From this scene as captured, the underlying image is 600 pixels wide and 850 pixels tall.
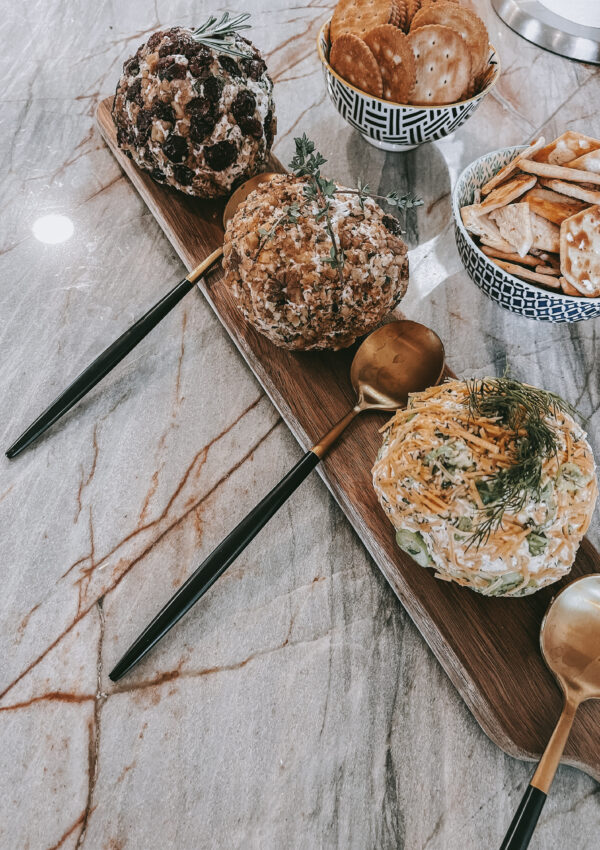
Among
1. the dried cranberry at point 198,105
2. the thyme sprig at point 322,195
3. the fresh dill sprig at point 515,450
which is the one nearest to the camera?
the fresh dill sprig at point 515,450

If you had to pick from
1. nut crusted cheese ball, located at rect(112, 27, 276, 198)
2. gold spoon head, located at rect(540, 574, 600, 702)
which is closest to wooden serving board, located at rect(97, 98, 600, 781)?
gold spoon head, located at rect(540, 574, 600, 702)

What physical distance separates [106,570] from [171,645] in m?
0.11

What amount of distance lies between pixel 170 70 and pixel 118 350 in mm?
346

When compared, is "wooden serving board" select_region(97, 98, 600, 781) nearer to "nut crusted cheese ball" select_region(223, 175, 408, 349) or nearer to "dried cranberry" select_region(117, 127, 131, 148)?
"nut crusted cheese ball" select_region(223, 175, 408, 349)

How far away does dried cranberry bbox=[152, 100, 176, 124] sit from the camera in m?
0.80

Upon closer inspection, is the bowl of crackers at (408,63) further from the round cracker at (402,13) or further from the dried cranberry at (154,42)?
the dried cranberry at (154,42)

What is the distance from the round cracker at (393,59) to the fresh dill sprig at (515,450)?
489 mm

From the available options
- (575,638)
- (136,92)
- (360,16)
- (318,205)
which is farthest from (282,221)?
(575,638)

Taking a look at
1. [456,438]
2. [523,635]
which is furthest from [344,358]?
[523,635]

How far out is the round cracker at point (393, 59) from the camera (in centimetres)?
83

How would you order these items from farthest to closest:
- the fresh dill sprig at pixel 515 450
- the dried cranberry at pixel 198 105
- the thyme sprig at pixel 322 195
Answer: the dried cranberry at pixel 198 105
the thyme sprig at pixel 322 195
the fresh dill sprig at pixel 515 450

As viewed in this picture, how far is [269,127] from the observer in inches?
34.5

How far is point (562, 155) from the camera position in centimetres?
85

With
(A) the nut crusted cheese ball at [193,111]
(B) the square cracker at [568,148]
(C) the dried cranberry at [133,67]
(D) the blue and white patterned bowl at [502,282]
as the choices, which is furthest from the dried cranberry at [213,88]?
(B) the square cracker at [568,148]
